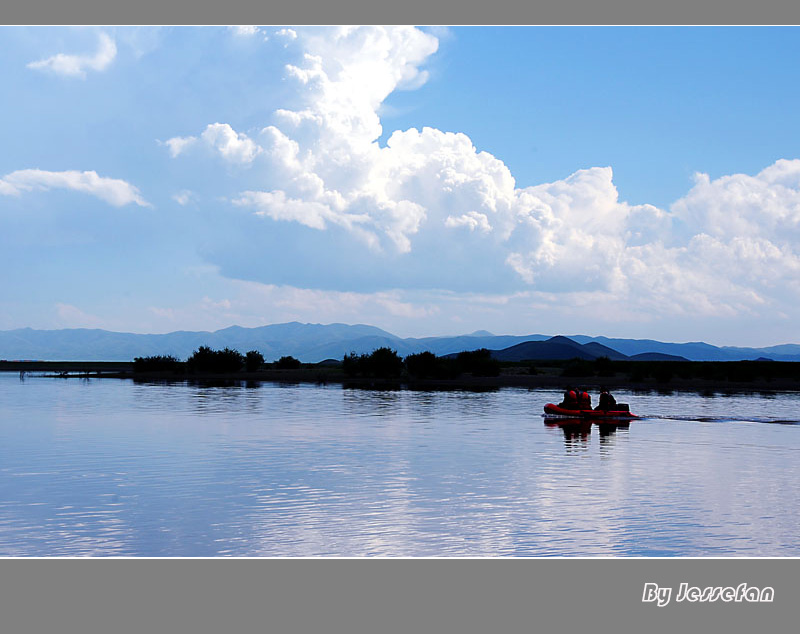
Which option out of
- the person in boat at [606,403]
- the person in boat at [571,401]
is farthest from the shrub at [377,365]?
the person in boat at [606,403]

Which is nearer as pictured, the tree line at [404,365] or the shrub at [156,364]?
the tree line at [404,365]

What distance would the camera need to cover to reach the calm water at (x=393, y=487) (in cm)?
1720

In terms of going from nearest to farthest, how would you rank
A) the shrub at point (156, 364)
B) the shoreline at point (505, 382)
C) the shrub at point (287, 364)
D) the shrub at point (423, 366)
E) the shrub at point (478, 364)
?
the shoreline at point (505, 382) < the shrub at point (423, 366) < the shrub at point (478, 364) < the shrub at point (156, 364) < the shrub at point (287, 364)

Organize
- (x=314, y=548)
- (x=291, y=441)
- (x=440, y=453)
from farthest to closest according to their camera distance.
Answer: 1. (x=291, y=441)
2. (x=440, y=453)
3. (x=314, y=548)

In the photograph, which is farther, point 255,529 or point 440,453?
point 440,453

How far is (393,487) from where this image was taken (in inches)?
946

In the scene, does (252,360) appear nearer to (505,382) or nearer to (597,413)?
(505,382)

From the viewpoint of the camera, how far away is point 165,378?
121m

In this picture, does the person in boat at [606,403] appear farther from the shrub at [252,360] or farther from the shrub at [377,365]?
the shrub at [252,360]

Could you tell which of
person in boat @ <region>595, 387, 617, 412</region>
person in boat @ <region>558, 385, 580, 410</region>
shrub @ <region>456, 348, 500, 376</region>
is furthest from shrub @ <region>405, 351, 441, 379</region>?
person in boat @ <region>595, 387, 617, 412</region>

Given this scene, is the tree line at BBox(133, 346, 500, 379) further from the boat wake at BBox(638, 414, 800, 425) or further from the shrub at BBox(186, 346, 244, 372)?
the boat wake at BBox(638, 414, 800, 425)

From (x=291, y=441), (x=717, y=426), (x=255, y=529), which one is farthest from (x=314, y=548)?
(x=717, y=426)
